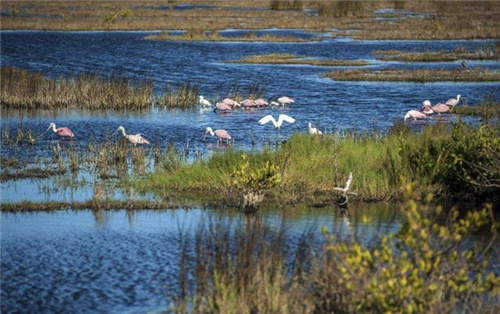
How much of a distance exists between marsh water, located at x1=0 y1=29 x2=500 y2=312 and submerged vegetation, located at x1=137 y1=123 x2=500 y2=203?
0.81m

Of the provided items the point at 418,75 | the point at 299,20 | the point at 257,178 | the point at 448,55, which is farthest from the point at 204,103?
the point at 299,20

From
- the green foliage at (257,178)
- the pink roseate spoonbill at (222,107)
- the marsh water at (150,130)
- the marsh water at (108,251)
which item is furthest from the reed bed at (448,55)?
the green foliage at (257,178)

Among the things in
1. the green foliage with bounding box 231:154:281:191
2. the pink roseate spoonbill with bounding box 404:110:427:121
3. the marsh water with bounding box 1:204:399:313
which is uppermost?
the green foliage with bounding box 231:154:281:191

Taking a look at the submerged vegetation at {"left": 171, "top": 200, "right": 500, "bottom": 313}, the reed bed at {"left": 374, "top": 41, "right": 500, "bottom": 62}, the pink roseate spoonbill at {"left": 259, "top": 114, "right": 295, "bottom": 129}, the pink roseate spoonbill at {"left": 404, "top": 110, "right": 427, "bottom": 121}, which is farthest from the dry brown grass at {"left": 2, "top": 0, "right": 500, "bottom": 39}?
the submerged vegetation at {"left": 171, "top": 200, "right": 500, "bottom": 313}

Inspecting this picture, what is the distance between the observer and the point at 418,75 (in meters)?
44.7

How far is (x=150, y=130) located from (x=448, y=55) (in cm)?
2784

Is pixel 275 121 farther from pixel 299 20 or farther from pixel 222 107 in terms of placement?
pixel 299 20

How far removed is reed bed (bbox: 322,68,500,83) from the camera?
43406 millimetres

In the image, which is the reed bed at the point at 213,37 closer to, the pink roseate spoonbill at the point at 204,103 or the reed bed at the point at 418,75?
the reed bed at the point at 418,75

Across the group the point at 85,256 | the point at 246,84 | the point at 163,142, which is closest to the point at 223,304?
the point at 85,256

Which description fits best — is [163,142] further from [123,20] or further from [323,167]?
[123,20]

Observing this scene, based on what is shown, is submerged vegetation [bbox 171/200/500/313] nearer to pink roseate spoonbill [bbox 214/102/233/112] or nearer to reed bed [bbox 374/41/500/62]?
pink roseate spoonbill [bbox 214/102/233/112]

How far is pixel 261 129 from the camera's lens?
30156 millimetres

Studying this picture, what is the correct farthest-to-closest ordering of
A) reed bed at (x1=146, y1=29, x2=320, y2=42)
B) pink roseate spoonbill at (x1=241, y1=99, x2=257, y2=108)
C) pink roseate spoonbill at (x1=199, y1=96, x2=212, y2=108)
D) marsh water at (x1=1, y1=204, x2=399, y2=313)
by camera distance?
reed bed at (x1=146, y1=29, x2=320, y2=42), pink roseate spoonbill at (x1=199, y1=96, x2=212, y2=108), pink roseate spoonbill at (x1=241, y1=99, x2=257, y2=108), marsh water at (x1=1, y1=204, x2=399, y2=313)
